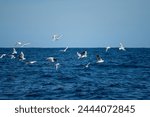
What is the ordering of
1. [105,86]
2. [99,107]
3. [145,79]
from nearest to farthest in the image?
1. [99,107]
2. [105,86]
3. [145,79]

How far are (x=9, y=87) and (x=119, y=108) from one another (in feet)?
63.1

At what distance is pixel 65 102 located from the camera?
15945 millimetres

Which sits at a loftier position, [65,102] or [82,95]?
[65,102]

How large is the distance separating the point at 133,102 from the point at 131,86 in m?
19.0

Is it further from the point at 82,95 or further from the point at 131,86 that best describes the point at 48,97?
the point at 131,86

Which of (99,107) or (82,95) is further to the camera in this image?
(82,95)

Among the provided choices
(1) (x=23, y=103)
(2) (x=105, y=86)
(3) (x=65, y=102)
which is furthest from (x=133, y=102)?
(2) (x=105, y=86)

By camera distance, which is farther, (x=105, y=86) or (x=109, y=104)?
(x=105, y=86)

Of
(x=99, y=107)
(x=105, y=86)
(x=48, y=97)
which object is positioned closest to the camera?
(x=99, y=107)

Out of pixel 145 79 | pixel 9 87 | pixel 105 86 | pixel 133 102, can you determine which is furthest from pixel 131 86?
pixel 133 102

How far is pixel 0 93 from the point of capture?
30641 mm

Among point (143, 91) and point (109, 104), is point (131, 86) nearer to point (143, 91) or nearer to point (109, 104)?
point (143, 91)

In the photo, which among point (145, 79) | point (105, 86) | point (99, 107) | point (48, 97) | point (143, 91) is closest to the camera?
point (99, 107)

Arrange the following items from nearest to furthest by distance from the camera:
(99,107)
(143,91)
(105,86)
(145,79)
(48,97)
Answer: (99,107) → (48,97) → (143,91) → (105,86) → (145,79)
